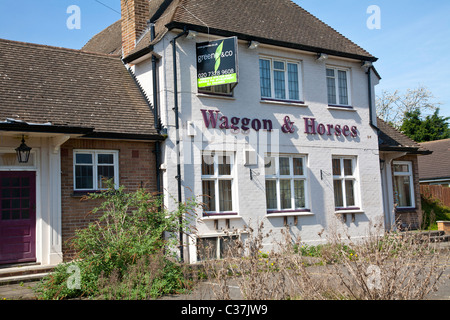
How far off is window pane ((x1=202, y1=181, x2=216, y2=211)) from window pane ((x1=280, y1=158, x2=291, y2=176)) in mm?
2544

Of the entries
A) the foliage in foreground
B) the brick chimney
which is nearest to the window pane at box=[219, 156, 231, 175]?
the brick chimney

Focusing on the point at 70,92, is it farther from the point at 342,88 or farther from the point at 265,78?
the point at 342,88

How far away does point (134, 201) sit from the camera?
1014cm

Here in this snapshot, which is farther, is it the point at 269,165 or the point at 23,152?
the point at 269,165

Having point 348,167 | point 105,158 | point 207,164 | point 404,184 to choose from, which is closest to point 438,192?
point 404,184

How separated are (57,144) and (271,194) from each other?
21.1 feet

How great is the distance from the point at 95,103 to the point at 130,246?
5310mm

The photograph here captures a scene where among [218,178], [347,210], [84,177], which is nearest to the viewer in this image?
[84,177]

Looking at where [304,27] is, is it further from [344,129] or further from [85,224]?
[85,224]

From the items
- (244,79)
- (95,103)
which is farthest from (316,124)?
(95,103)

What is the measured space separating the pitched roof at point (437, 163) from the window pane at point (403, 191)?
11036 mm

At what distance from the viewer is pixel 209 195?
13664 millimetres
